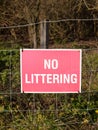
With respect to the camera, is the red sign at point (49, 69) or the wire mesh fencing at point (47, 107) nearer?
the red sign at point (49, 69)

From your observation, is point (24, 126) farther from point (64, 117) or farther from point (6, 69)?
point (6, 69)

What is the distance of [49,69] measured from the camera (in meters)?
4.54

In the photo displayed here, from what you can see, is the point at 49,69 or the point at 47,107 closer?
Result: the point at 49,69

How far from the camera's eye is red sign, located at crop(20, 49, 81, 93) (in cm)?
453

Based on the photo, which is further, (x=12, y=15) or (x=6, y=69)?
(x=12, y=15)

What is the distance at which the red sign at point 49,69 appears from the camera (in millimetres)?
4527

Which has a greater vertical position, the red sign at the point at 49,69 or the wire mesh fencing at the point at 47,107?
the red sign at the point at 49,69

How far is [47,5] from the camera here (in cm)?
1014

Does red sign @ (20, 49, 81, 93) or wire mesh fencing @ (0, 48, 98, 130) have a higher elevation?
red sign @ (20, 49, 81, 93)

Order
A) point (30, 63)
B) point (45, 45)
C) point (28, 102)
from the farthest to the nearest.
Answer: point (28, 102) < point (45, 45) < point (30, 63)

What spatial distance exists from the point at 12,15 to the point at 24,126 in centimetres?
678

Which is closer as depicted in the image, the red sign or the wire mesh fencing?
the red sign

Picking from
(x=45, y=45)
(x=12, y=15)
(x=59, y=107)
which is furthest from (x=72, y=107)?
(x=12, y=15)

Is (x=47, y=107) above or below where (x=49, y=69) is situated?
below
